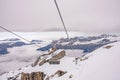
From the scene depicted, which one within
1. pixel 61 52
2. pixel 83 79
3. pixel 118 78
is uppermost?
pixel 118 78

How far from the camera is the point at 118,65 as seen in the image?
1350 centimetres

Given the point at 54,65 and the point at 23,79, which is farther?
the point at 54,65

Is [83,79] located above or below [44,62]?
above

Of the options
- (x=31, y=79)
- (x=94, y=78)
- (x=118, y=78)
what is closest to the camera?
(x=118, y=78)

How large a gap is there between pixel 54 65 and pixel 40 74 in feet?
50.3

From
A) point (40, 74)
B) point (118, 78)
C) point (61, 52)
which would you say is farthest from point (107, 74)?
point (61, 52)

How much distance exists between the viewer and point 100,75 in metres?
13.3

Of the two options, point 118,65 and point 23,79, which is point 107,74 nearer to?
point 118,65

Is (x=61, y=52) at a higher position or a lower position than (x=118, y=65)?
lower

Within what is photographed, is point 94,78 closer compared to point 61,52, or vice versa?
point 94,78

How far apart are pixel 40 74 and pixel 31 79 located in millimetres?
5253

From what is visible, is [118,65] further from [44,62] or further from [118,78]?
[44,62]

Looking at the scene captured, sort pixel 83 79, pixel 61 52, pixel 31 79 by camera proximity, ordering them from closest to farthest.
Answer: pixel 83 79, pixel 31 79, pixel 61 52

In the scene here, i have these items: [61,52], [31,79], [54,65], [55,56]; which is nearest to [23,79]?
[31,79]
